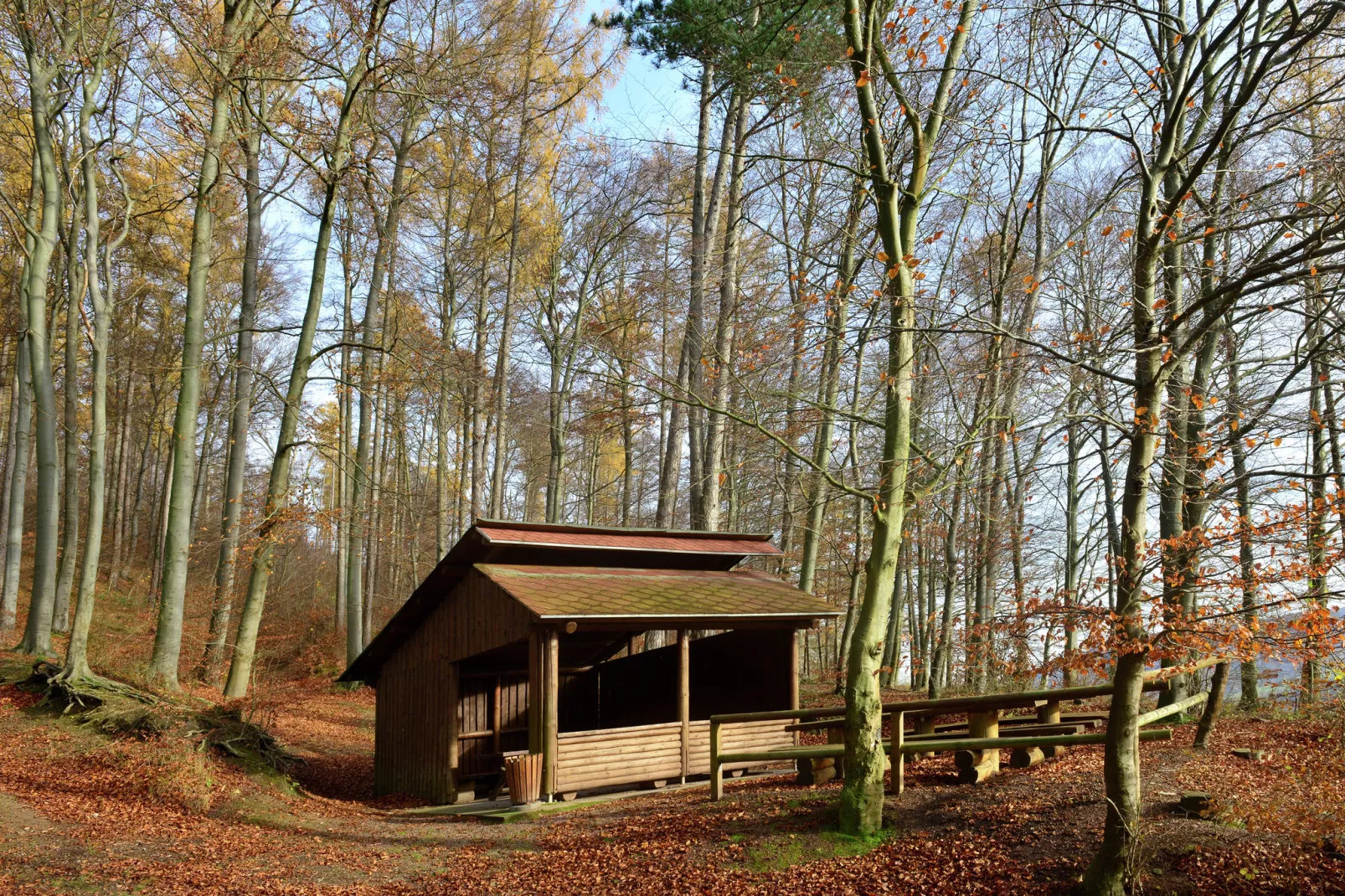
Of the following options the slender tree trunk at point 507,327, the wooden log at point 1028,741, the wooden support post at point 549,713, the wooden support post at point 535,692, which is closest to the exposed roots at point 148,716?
the wooden support post at point 535,692

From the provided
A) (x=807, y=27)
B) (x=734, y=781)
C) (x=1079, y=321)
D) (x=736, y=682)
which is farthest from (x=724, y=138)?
(x=734, y=781)

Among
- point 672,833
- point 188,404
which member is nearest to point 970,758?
point 672,833

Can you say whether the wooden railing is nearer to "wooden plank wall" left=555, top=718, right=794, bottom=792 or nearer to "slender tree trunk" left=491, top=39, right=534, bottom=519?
"wooden plank wall" left=555, top=718, right=794, bottom=792

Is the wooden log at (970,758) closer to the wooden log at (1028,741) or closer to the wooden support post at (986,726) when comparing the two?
the wooden support post at (986,726)

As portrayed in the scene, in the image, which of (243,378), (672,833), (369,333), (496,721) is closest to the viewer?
(672,833)

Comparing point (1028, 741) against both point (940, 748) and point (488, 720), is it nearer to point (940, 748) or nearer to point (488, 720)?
point (940, 748)

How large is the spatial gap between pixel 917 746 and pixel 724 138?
490 inches

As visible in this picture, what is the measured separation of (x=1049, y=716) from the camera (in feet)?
28.5

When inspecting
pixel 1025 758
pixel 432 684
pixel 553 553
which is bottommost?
pixel 432 684

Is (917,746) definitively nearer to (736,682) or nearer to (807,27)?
(736,682)

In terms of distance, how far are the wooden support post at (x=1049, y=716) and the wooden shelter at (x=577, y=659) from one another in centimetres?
367

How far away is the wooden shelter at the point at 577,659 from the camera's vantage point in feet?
35.3

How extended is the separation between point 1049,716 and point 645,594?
16.7 ft

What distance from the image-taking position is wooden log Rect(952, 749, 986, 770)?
794 cm
